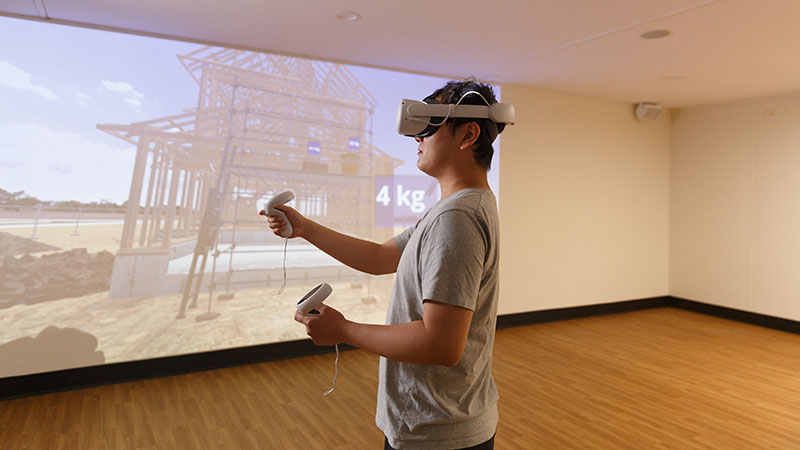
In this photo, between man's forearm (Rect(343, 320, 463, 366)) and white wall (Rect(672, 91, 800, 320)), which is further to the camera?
white wall (Rect(672, 91, 800, 320))

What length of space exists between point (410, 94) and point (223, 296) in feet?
8.42

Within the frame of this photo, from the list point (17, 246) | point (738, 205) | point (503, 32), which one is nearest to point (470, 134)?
point (503, 32)

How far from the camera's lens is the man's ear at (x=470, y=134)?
3.31ft

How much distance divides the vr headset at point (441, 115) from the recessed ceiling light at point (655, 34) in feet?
9.76

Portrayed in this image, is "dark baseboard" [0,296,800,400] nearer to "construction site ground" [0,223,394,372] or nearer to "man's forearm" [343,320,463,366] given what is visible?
"construction site ground" [0,223,394,372]

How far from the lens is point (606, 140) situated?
5641 millimetres

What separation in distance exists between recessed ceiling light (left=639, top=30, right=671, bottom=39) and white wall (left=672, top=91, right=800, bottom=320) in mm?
2866

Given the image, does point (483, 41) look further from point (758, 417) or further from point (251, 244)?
point (758, 417)

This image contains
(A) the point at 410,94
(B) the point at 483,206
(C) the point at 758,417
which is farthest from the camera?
(A) the point at 410,94

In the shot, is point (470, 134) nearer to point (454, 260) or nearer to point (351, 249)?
point (454, 260)

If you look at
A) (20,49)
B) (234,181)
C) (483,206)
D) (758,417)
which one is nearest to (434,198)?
(234,181)

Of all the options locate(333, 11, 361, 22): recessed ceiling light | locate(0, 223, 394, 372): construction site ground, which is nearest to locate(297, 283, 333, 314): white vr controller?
locate(333, 11, 361, 22): recessed ceiling light

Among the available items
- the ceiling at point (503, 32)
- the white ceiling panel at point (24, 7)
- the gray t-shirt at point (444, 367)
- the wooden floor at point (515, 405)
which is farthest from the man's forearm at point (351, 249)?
the white ceiling panel at point (24, 7)

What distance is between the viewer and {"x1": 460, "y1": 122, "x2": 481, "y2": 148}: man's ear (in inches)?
39.7
